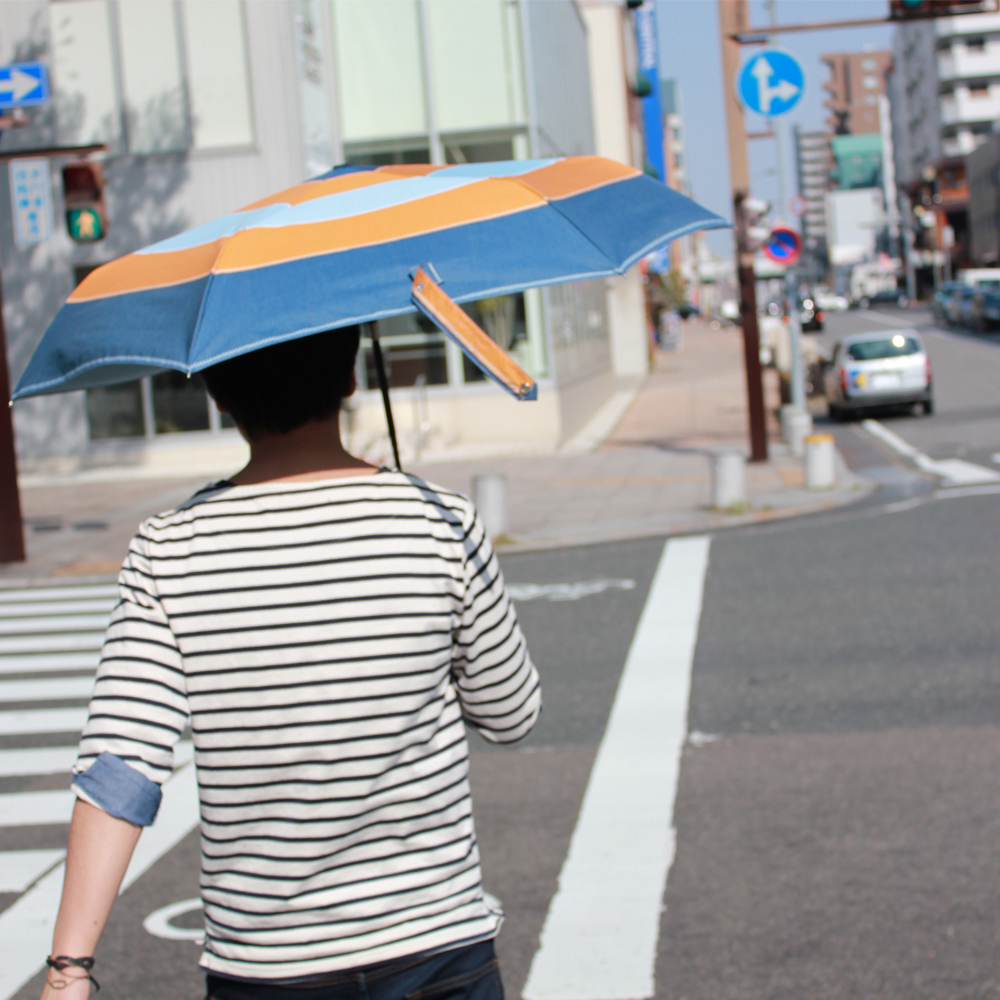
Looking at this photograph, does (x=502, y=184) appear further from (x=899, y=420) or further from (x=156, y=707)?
(x=899, y=420)

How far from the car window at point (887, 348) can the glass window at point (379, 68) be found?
9.43m

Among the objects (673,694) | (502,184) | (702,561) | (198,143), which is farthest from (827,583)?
(198,143)

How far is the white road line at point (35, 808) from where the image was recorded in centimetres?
546

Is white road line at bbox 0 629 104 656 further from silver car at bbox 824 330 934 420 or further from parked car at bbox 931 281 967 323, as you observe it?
parked car at bbox 931 281 967 323

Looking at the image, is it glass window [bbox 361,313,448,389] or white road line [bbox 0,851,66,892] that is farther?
glass window [bbox 361,313,448,389]

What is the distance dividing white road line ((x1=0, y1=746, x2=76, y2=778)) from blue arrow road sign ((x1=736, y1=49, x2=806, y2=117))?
44.9ft

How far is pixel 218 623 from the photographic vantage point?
1.87 metres

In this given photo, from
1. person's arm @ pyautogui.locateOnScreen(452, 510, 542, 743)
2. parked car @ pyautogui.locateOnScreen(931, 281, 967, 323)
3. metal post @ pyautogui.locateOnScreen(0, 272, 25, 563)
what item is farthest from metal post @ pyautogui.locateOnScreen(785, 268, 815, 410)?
parked car @ pyautogui.locateOnScreen(931, 281, 967, 323)

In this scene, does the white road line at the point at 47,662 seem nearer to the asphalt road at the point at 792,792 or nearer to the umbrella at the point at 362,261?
the asphalt road at the point at 792,792

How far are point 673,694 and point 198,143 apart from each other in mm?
16908

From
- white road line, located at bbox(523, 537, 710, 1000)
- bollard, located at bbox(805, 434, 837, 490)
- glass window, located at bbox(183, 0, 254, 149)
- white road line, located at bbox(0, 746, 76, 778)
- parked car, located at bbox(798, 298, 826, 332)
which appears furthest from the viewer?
parked car, located at bbox(798, 298, 826, 332)

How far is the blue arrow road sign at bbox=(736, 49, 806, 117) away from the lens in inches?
668

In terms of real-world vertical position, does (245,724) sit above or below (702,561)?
above

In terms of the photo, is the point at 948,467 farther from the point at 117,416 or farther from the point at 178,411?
the point at 117,416
